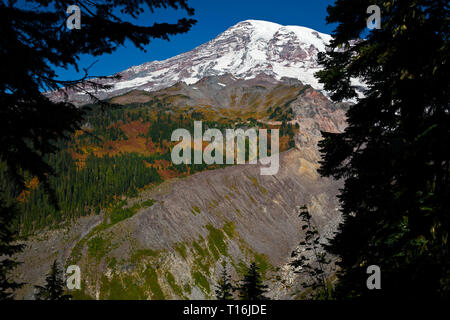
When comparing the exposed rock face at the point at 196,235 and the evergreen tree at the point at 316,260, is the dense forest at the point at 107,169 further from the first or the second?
the evergreen tree at the point at 316,260

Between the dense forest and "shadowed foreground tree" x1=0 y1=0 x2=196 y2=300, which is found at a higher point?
the dense forest

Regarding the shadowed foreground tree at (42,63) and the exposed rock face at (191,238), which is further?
the exposed rock face at (191,238)

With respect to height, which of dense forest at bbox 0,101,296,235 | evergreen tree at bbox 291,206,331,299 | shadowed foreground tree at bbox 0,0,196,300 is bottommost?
evergreen tree at bbox 291,206,331,299

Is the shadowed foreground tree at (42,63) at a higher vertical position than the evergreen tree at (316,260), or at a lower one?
higher

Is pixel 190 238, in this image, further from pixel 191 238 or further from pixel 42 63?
pixel 42 63

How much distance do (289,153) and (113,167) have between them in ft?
287

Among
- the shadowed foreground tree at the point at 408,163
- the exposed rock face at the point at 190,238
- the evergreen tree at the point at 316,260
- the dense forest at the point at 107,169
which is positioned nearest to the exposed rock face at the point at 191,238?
the exposed rock face at the point at 190,238

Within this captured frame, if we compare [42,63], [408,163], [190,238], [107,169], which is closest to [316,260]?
[408,163]

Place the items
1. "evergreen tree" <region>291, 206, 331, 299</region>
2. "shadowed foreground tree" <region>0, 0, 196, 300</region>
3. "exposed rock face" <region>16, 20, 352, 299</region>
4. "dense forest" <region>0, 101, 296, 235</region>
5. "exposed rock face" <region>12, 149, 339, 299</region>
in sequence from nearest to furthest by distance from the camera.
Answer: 1. "shadowed foreground tree" <region>0, 0, 196, 300</region>
2. "evergreen tree" <region>291, 206, 331, 299</region>
3. "exposed rock face" <region>16, 20, 352, 299</region>
4. "exposed rock face" <region>12, 149, 339, 299</region>
5. "dense forest" <region>0, 101, 296, 235</region>

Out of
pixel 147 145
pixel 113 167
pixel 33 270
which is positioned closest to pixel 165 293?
pixel 33 270

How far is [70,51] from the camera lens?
486 cm

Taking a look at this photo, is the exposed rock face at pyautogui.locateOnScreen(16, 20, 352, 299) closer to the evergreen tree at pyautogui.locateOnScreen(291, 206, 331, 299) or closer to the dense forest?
the dense forest

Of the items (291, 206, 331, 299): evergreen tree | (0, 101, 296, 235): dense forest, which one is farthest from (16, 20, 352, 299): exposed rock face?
(291, 206, 331, 299): evergreen tree
